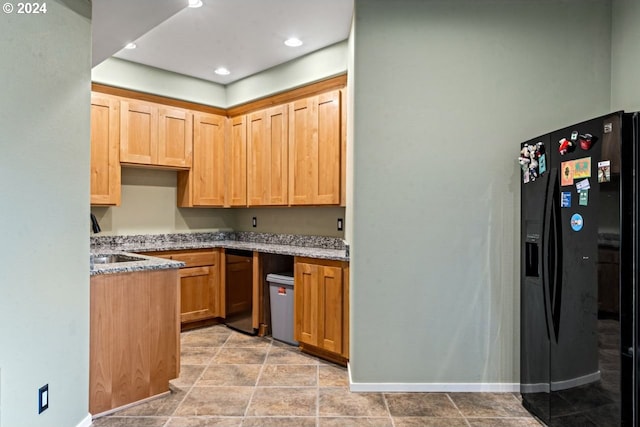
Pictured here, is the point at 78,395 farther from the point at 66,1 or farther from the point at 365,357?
the point at 66,1

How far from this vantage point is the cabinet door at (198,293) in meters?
4.20

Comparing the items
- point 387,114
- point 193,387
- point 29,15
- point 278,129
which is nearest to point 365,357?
point 193,387

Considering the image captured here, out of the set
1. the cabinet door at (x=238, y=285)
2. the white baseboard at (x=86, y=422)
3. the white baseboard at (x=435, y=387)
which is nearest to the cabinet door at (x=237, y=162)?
the cabinet door at (x=238, y=285)

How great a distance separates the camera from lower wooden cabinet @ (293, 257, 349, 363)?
322 centimetres

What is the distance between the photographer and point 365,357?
277 cm

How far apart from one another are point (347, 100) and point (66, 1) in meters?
2.12

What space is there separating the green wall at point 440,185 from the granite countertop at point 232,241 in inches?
24.8

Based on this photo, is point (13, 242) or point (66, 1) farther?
point (66, 1)

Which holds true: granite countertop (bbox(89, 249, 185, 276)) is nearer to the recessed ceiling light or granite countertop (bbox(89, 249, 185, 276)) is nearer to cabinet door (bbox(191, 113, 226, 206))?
cabinet door (bbox(191, 113, 226, 206))

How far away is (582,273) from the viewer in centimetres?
201

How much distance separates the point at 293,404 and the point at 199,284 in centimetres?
214

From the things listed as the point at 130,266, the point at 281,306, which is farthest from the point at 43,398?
the point at 281,306

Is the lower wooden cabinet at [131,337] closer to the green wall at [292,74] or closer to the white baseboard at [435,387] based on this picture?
the white baseboard at [435,387]

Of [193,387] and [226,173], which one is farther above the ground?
[226,173]
